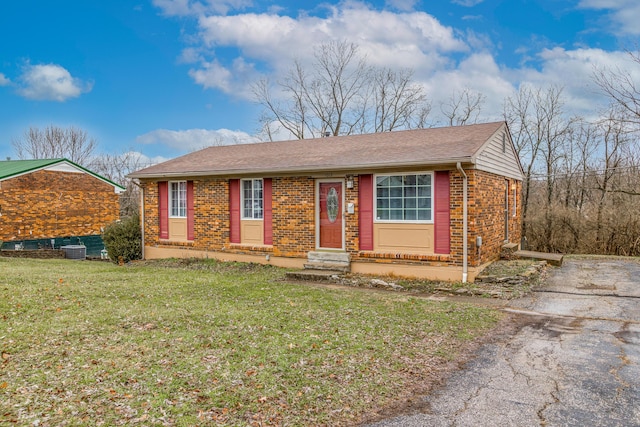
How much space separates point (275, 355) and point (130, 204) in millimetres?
27770

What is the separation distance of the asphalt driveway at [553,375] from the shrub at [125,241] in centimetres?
1204

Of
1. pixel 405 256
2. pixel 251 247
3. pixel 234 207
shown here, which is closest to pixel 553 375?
pixel 405 256

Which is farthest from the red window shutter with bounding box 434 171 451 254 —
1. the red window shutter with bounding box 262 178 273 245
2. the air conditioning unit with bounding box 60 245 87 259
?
the air conditioning unit with bounding box 60 245 87 259

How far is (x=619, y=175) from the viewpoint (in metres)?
20.1

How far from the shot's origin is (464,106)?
27.5 m

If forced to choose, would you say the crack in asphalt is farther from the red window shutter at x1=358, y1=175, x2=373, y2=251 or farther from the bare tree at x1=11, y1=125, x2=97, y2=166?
the bare tree at x1=11, y1=125, x2=97, y2=166

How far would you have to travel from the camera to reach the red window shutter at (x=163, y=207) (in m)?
14.7

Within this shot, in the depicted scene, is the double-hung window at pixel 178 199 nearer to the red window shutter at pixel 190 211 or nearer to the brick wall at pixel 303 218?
the red window shutter at pixel 190 211

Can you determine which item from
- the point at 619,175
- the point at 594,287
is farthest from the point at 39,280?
the point at 619,175

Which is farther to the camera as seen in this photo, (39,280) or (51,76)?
(51,76)

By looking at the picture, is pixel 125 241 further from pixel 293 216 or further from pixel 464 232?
pixel 464 232

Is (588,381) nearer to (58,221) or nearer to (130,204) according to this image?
(58,221)

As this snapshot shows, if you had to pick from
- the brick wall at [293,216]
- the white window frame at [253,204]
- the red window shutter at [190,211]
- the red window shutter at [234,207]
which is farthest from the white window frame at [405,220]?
the red window shutter at [190,211]

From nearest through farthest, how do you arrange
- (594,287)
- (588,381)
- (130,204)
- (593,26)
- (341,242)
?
1. (588,381)
2. (594,287)
3. (341,242)
4. (593,26)
5. (130,204)
